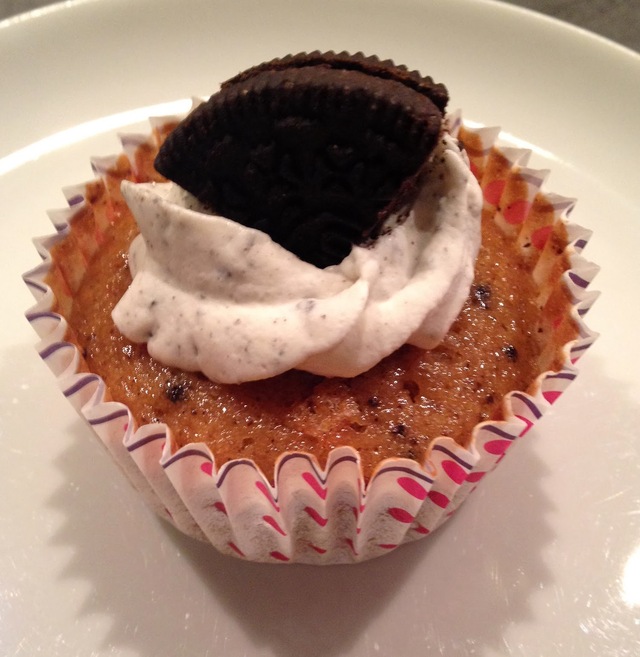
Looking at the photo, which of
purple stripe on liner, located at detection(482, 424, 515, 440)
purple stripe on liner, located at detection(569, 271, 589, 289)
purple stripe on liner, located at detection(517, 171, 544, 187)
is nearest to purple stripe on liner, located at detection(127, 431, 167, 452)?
purple stripe on liner, located at detection(482, 424, 515, 440)

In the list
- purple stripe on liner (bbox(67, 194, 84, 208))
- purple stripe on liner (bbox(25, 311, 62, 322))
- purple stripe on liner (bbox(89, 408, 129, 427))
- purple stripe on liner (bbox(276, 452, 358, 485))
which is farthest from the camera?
purple stripe on liner (bbox(67, 194, 84, 208))

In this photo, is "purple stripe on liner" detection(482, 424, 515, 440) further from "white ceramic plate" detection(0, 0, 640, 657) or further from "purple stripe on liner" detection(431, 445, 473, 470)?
"white ceramic plate" detection(0, 0, 640, 657)

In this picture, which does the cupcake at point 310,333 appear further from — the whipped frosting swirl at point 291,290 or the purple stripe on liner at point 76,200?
the purple stripe on liner at point 76,200

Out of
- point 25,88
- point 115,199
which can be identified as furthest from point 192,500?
point 25,88

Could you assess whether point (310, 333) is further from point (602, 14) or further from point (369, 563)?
point (602, 14)

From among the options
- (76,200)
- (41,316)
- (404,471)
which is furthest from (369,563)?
(76,200)

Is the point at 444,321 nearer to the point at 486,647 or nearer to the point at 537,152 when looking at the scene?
the point at 486,647

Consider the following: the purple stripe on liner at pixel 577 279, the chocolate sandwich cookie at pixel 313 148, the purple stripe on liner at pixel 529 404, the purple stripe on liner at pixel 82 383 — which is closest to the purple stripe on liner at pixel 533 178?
the purple stripe on liner at pixel 577 279
